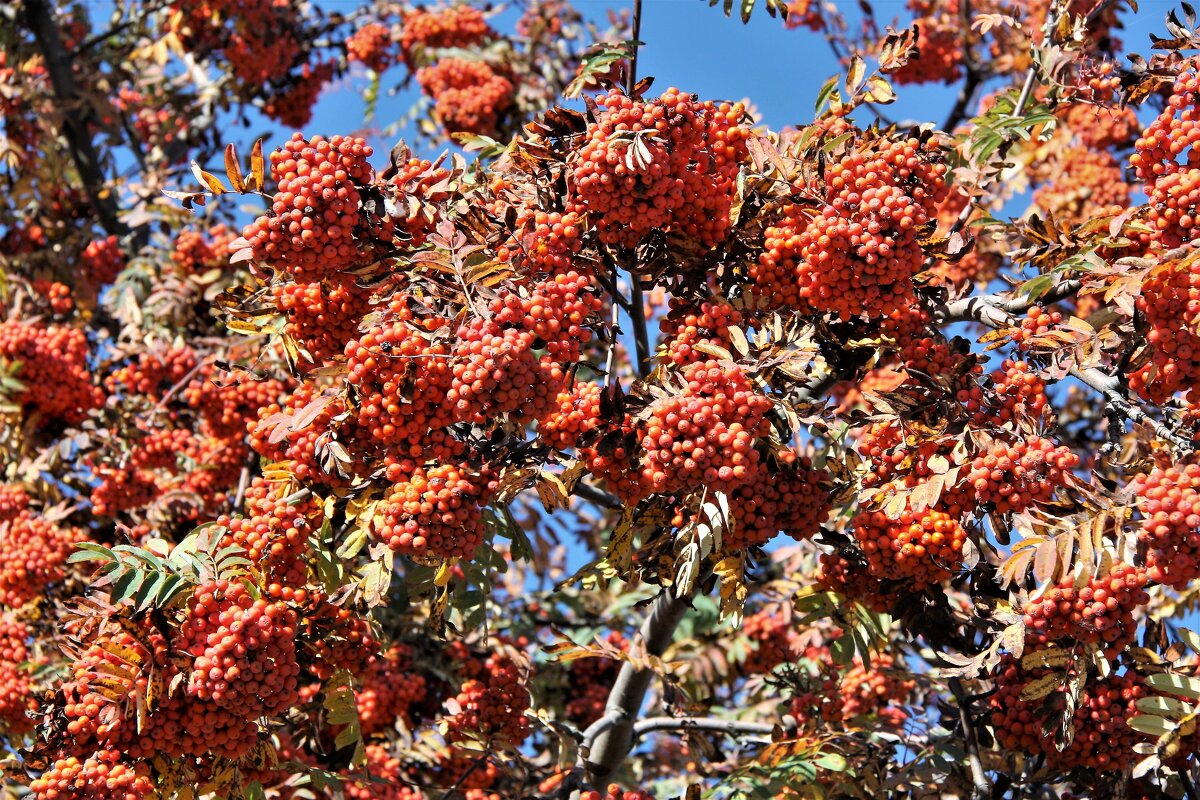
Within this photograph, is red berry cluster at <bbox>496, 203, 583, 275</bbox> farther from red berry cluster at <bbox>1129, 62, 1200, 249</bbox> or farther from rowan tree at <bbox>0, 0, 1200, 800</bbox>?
red berry cluster at <bbox>1129, 62, 1200, 249</bbox>

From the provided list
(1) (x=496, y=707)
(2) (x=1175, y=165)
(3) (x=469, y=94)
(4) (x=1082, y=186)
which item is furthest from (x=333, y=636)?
(4) (x=1082, y=186)

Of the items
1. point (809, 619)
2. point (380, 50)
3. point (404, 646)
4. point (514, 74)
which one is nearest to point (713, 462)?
point (809, 619)

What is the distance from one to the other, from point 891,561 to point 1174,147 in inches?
59.4

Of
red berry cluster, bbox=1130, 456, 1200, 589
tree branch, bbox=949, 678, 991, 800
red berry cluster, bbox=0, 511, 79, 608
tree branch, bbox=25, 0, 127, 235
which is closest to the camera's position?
red berry cluster, bbox=1130, 456, 1200, 589

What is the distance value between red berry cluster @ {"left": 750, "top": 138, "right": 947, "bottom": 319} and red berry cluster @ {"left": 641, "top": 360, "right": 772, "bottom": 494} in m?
0.48

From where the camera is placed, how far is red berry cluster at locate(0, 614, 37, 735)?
205 inches

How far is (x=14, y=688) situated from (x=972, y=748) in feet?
13.0

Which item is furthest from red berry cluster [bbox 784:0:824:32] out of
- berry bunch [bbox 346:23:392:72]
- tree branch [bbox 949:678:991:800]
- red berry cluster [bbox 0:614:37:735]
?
red berry cluster [bbox 0:614:37:735]

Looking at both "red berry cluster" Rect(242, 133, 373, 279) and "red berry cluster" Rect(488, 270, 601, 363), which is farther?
"red berry cluster" Rect(242, 133, 373, 279)

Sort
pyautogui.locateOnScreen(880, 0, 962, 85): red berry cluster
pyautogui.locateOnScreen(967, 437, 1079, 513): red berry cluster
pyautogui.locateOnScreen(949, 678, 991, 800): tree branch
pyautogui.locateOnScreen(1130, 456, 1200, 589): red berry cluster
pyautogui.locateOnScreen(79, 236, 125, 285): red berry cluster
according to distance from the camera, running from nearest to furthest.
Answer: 1. pyautogui.locateOnScreen(1130, 456, 1200, 589): red berry cluster
2. pyautogui.locateOnScreen(967, 437, 1079, 513): red berry cluster
3. pyautogui.locateOnScreen(949, 678, 991, 800): tree branch
4. pyautogui.locateOnScreen(79, 236, 125, 285): red berry cluster
5. pyautogui.locateOnScreen(880, 0, 962, 85): red berry cluster

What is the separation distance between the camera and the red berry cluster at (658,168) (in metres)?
3.72

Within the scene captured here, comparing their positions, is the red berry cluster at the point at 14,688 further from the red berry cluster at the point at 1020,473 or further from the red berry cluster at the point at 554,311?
the red berry cluster at the point at 1020,473

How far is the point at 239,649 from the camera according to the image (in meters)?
3.52

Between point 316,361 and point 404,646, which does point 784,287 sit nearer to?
point 316,361
